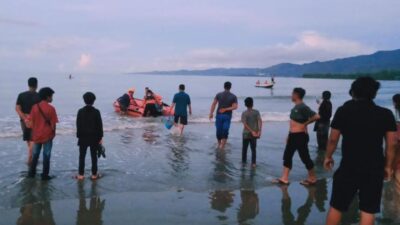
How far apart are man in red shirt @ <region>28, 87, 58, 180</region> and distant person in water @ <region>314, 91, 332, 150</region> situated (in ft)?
20.9

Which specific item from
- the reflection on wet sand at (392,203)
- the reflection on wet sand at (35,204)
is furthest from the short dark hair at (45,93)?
the reflection on wet sand at (392,203)

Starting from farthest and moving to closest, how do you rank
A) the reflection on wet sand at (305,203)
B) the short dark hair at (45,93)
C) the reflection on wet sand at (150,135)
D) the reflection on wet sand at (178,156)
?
1. the reflection on wet sand at (150,135)
2. the reflection on wet sand at (178,156)
3. the short dark hair at (45,93)
4. the reflection on wet sand at (305,203)

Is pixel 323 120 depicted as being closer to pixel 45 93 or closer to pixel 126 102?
pixel 45 93

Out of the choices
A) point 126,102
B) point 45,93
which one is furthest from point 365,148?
point 126,102

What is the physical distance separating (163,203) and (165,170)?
251 cm

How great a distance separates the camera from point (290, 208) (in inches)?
230

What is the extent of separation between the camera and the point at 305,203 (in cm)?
612

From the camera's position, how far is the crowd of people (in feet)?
13.2

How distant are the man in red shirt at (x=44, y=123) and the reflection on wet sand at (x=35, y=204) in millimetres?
431

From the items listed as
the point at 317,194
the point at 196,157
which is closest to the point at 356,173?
the point at 317,194

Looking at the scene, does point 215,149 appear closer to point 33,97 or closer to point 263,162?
point 263,162

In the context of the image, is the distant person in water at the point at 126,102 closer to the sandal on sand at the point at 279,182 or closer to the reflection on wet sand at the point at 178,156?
the reflection on wet sand at the point at 178,156

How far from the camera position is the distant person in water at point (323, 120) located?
34.1ft

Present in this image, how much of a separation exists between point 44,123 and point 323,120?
689 centimetres
